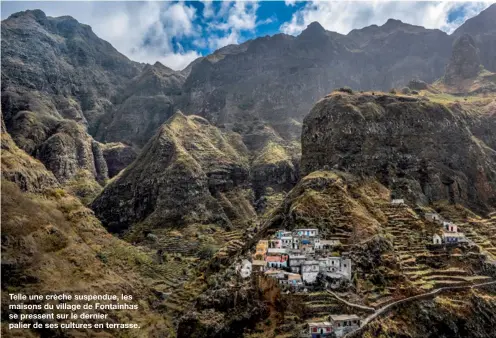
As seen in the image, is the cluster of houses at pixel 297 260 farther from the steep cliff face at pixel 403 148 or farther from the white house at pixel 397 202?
the steep cliff face at pixel 403 148

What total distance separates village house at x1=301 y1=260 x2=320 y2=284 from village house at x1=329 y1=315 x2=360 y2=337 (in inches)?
386

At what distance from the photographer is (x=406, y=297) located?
9200cm

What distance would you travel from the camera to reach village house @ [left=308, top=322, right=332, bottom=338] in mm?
79375

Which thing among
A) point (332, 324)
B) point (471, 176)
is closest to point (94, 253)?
point (332, 324)

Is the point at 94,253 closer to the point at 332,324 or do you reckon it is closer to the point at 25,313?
the point at 25,313

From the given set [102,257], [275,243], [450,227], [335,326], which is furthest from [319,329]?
[102,257]

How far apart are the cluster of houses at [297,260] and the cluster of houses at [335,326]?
33.5 feet

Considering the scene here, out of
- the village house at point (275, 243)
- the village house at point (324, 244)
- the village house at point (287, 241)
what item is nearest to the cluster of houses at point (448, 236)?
the village house at point (324, 244)

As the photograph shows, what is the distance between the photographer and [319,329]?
3137 inches

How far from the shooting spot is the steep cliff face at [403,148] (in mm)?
141375

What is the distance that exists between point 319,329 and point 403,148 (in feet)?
282

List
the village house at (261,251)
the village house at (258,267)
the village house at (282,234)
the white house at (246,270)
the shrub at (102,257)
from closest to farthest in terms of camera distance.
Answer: the village house at (258,267), the white house at (246,270), the village house at (261,251), the village house at (282,234), the shrub at (102,257)

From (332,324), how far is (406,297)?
20.3m

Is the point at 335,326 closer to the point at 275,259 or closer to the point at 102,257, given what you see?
the point at 275,259
